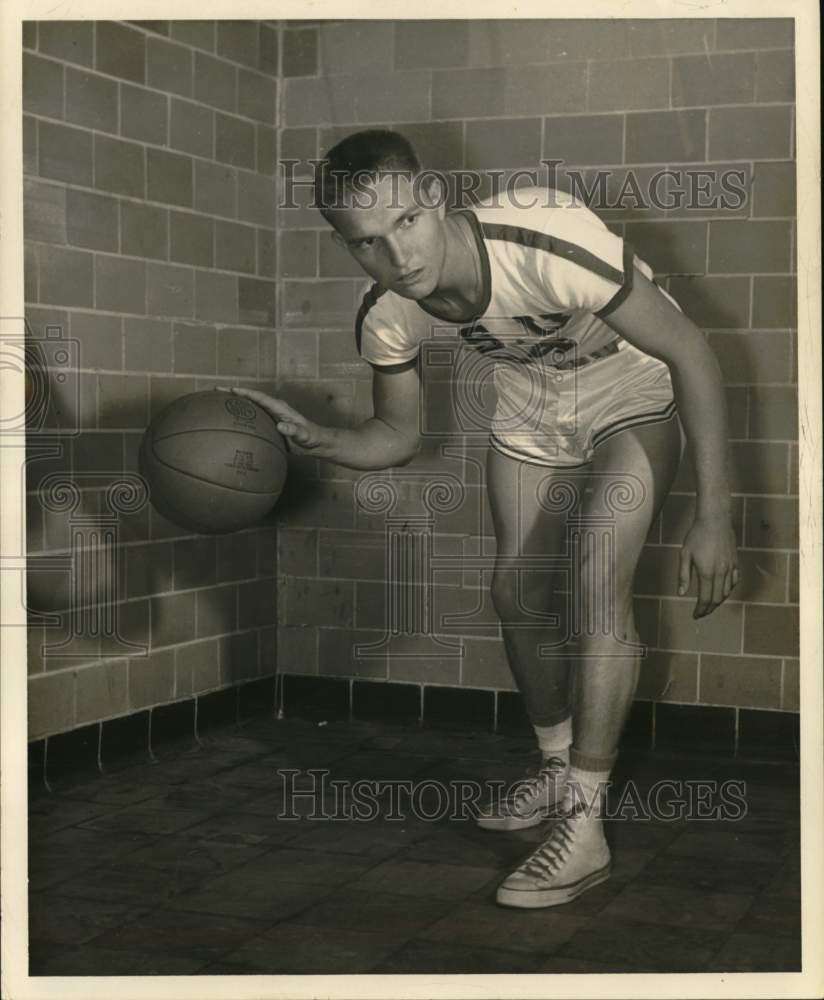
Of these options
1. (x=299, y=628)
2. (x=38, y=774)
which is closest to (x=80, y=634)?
(x=38, y=774)

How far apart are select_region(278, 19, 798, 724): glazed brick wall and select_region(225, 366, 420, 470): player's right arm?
0.97m

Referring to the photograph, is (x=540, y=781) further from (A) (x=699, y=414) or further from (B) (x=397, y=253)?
(B) (x=397, y=253)

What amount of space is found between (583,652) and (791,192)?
1747 mm

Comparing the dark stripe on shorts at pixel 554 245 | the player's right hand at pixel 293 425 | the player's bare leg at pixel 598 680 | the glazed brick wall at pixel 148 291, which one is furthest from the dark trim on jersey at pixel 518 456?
the glazed brick wall at pixel 148 291

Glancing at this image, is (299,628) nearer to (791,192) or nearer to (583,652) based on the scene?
(583,652)

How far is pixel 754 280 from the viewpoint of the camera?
155 inches

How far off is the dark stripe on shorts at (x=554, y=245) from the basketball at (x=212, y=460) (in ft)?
2.41

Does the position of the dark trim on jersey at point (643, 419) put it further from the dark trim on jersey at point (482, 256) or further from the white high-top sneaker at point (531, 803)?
the white high-top sneaker at point (531, 803)

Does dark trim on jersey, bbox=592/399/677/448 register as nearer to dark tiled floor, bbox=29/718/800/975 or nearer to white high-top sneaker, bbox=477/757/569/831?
white high-top sneaker, bbox=477/757/569/831

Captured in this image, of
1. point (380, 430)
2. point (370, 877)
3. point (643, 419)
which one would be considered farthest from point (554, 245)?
point (370, 877)

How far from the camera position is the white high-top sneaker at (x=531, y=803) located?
127 inches

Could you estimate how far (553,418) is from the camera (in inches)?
132

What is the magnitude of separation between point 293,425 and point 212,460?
214mm

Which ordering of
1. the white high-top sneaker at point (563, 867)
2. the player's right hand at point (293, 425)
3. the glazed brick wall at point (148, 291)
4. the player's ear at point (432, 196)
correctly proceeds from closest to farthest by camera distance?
the white high-top sneaker at point (563, 867), the player's ear at point (432, 196), the player's right hand at point (293, 425), the glazed brick wall at point (148, 291)
